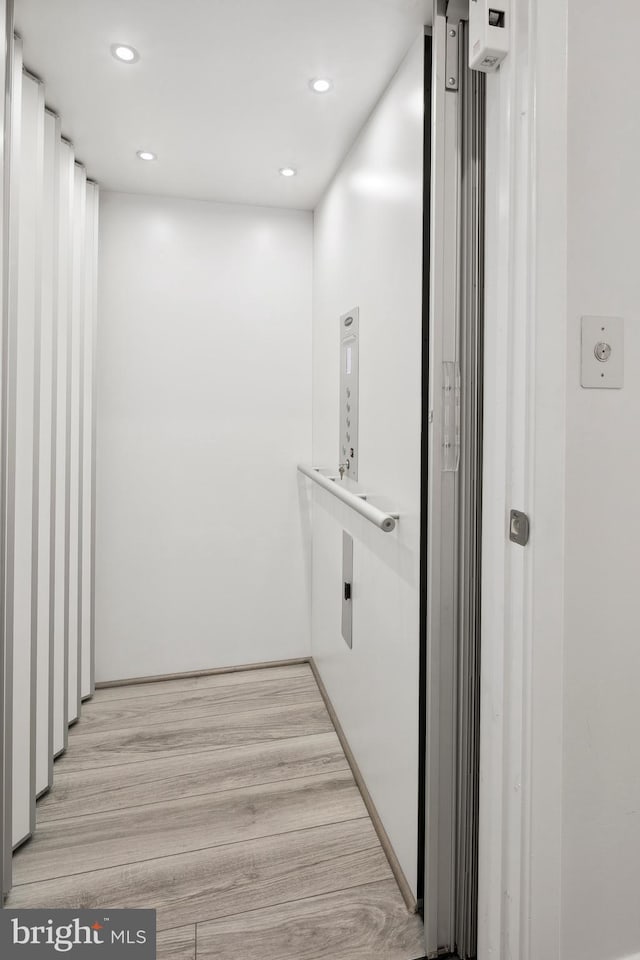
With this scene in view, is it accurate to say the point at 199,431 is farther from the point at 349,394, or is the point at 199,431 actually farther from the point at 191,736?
the point at 191,736

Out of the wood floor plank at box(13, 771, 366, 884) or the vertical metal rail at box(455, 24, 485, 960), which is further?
the wood floor plank at box(13, 771, 366, 884)

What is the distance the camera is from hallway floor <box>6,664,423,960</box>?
4.36ft

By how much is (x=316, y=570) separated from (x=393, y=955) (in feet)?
5.07

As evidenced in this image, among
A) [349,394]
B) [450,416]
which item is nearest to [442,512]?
[450,416]

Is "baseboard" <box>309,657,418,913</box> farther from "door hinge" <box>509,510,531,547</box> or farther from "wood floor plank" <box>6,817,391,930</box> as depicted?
"door hinge" <box>509,510,531,547</box>

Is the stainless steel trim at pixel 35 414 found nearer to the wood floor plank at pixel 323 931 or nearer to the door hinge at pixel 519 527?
the wood floor plank at pixel 323 931

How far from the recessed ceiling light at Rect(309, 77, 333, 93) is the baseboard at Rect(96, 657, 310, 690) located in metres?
2.42

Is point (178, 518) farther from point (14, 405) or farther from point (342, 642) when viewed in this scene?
point (14, 405)

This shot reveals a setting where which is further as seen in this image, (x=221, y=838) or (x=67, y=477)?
(x=67, y=477)

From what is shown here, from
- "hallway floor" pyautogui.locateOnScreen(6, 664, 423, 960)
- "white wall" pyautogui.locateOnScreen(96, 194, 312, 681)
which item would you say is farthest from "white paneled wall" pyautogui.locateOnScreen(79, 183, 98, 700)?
"hallway floor" pyautogui.locateOnScreen(6, 664, 423, 960)

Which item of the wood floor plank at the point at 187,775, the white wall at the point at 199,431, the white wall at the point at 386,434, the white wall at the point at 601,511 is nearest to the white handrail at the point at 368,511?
the white wall at the point at 386,434

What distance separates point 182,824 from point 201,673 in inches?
39.9

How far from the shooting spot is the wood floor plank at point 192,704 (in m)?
2.28

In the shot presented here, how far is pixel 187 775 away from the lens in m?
1.93
